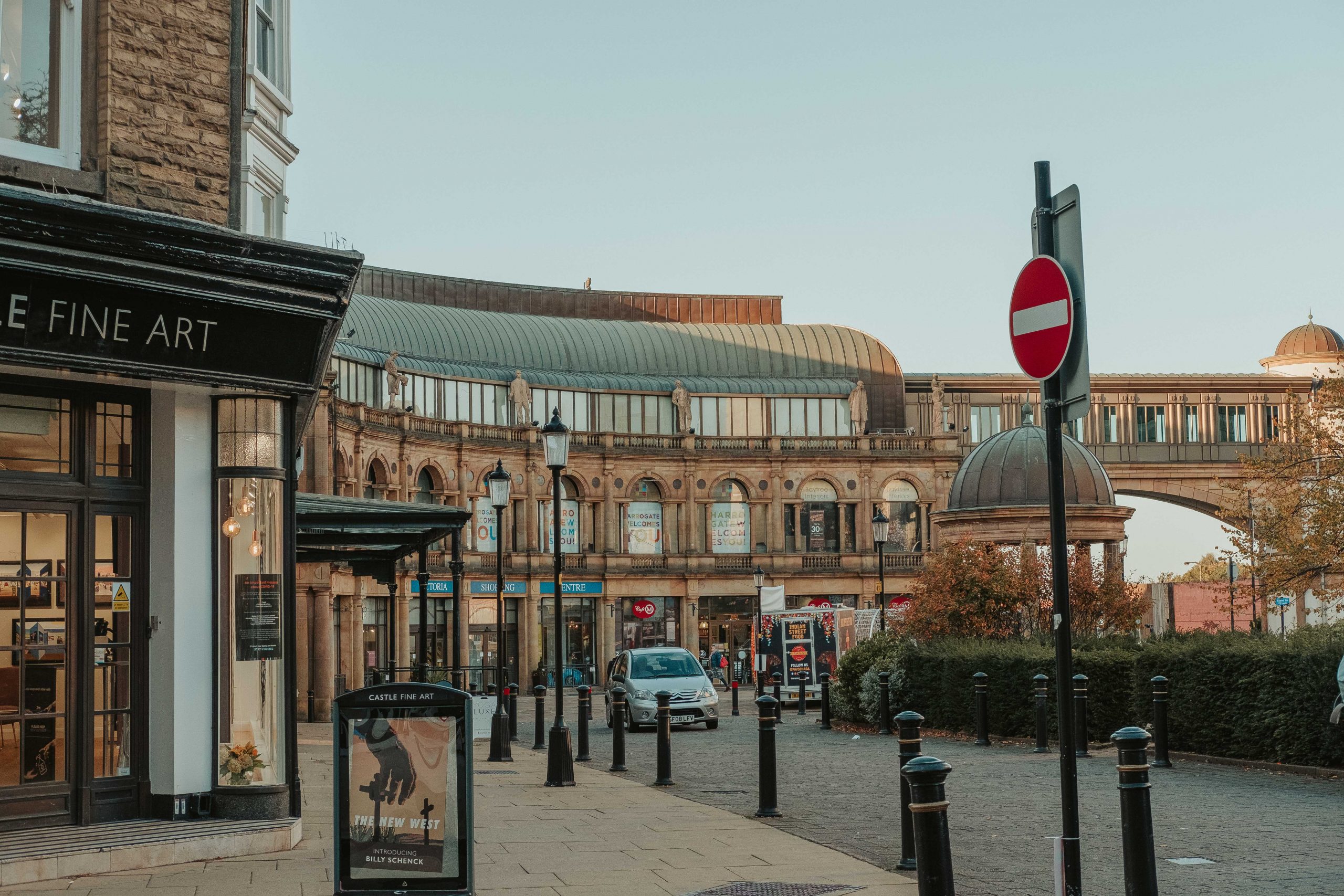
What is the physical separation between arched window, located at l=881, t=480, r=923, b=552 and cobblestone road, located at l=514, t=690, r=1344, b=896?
53.1 meters

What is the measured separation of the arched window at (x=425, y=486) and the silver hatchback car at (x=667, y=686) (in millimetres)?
33982

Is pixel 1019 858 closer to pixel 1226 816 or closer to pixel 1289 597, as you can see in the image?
pixel 1226 816

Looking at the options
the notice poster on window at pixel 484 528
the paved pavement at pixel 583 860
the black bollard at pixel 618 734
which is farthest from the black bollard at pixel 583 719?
the notice poster on window at pixel 484 528

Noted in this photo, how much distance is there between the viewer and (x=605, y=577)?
239ft

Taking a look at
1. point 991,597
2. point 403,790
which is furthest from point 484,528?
point 403,790

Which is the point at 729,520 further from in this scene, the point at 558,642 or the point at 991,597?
the point at 558,642

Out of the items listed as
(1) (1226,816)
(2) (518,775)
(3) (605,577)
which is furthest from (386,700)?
(3) (605,577)

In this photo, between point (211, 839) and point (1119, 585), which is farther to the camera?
point (1119, 585)

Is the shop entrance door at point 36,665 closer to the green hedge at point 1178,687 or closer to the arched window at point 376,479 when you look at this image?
the green hedge at point 1178,687

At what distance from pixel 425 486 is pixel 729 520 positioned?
17058 millimetres

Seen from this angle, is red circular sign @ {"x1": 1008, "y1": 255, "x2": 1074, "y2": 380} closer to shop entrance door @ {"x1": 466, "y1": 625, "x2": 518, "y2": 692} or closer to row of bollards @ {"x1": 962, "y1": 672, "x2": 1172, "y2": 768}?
row of bollards @ {"x1": 962, "y1": 672, "x2": 1172, "y2": 768}

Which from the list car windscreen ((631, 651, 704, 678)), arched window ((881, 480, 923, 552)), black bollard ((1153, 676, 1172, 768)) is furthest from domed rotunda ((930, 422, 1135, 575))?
arched window ((881, 480, 923, 552))

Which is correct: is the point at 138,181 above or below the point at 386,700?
above

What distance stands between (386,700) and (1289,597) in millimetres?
A: 47373
